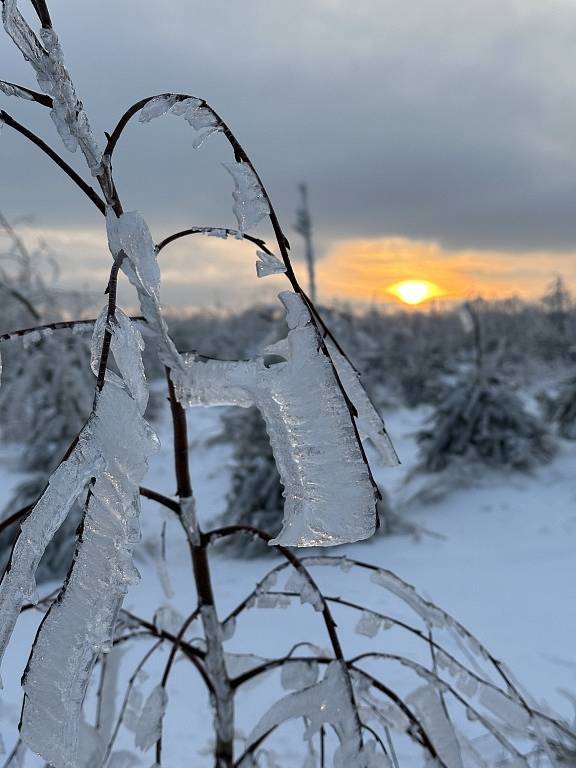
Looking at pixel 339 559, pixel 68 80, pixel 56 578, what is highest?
pixel 68 80

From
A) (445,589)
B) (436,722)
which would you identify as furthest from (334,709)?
(445,589)

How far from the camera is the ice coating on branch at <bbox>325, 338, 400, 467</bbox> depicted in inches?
31.7

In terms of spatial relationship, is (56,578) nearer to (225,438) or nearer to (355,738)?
(225,438)

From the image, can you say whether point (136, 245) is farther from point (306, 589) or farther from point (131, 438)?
point (306, 589)

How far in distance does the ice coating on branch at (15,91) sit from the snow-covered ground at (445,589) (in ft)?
7.67

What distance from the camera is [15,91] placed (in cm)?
66

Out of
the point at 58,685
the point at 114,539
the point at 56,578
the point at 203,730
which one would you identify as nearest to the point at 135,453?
the point at 114,539

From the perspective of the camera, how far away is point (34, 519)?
20.5 inches

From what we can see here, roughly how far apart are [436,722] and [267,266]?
87 cm

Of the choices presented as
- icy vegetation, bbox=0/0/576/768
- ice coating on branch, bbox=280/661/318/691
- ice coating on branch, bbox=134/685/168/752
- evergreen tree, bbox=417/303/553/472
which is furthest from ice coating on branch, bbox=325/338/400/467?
evergreen tree, bbox=417/303/553/472

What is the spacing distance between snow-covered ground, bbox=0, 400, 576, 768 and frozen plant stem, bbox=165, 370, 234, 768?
1525mm

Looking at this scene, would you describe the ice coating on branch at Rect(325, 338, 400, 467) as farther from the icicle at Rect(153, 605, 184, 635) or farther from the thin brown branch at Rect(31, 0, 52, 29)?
the icicle at Rect(153, 605, 184, 635)

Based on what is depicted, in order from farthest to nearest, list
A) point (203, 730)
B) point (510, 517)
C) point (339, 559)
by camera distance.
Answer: point (510, 517) < point (203, 730) < point (339, 559)

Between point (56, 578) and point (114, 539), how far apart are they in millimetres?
4756
